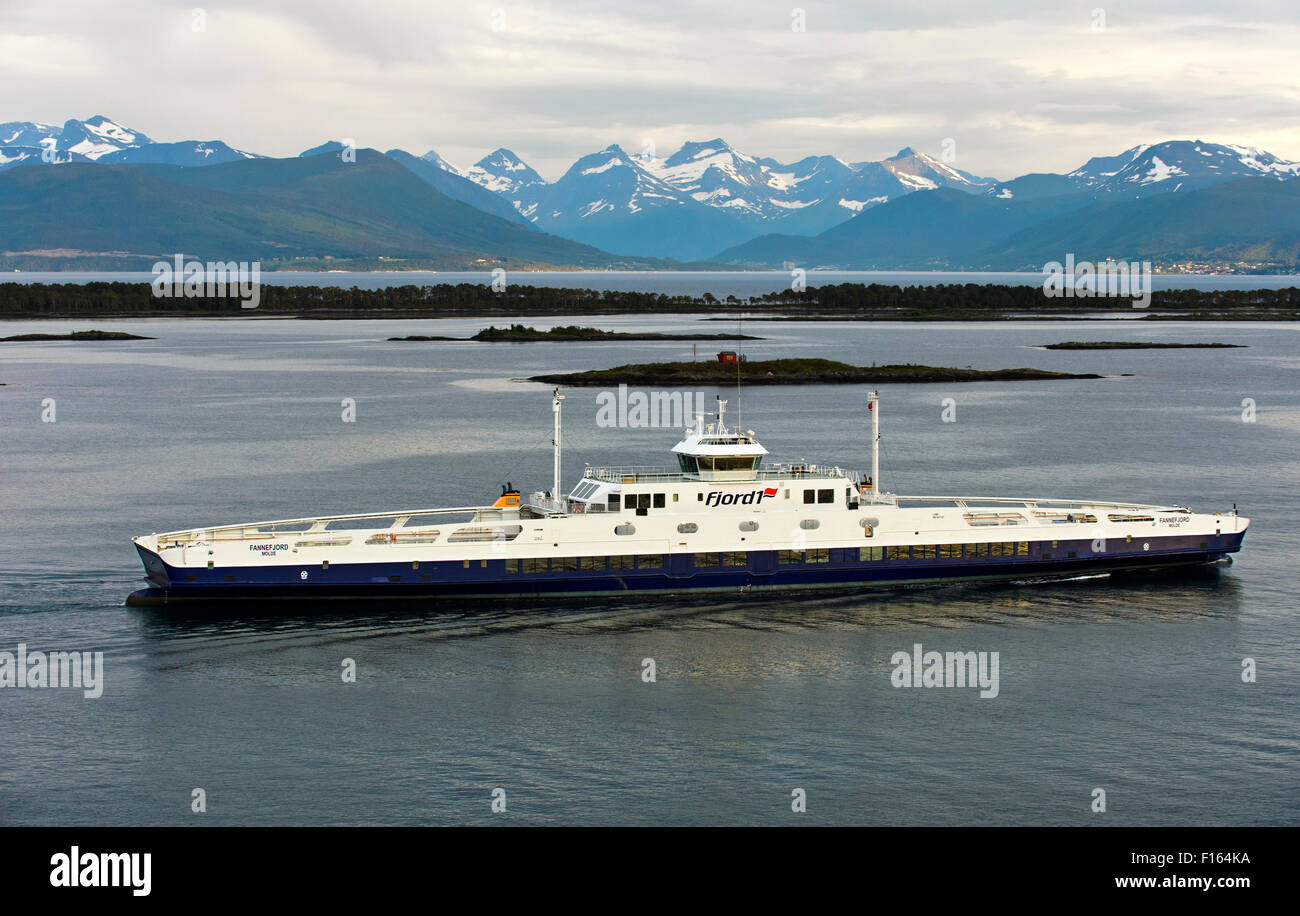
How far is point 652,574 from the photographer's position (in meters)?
47.7

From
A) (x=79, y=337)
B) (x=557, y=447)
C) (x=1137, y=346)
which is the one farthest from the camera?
(x=79, y=337)

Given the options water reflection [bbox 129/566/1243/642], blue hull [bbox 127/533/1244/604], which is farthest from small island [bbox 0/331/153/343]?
water reflection [bbox 129/566/1243/642]

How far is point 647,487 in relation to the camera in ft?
157

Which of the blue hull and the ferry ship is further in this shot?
the ferry ship

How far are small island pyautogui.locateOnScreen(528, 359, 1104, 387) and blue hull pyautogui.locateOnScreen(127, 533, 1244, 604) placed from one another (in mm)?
76889

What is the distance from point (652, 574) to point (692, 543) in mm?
1973

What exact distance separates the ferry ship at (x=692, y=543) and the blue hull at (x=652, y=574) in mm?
52

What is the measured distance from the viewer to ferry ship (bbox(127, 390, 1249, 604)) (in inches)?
1800

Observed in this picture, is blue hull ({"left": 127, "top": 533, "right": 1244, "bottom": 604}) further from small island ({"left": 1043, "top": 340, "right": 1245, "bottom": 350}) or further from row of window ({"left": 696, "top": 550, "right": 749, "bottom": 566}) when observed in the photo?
small island ({"left": 1043, "top": 340, "right": 1245, "bottom": 350})

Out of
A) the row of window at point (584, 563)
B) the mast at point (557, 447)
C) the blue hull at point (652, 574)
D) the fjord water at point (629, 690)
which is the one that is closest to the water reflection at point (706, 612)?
the fjord water at point (629, 690)

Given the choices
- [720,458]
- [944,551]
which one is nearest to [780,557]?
[720,458]

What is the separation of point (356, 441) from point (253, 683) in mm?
50506

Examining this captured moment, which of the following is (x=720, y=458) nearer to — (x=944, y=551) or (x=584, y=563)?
(x=584, y=563)
